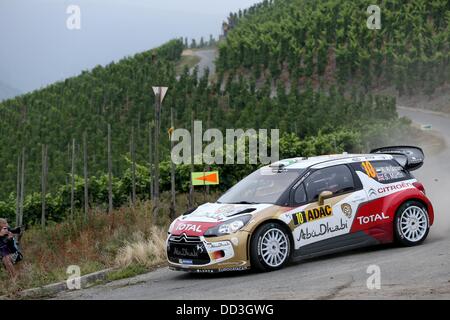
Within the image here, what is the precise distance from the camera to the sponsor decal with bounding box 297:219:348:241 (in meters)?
10.8

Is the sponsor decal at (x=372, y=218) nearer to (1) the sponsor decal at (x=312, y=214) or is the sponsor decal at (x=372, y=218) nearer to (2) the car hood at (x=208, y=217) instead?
(1) the sponsor decal at (x=312, y=214)

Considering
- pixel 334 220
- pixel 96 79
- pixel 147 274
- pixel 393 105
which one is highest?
pixel 96 79

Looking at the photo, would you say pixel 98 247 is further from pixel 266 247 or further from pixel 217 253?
pixel 266 247

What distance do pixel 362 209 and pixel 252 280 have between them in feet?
8.07

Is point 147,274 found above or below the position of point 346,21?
below

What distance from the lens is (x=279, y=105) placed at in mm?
37219

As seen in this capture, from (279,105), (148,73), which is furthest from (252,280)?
(148,73)

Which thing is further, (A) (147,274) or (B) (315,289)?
(A) (147,274)

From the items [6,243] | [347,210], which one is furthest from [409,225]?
[6,243]

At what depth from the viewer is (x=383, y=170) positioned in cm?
1198

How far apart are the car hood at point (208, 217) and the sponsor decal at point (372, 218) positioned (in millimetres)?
1574

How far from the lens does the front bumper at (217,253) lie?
10.3 metres

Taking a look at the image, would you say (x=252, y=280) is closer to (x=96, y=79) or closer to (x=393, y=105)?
(x=393, y=105)
